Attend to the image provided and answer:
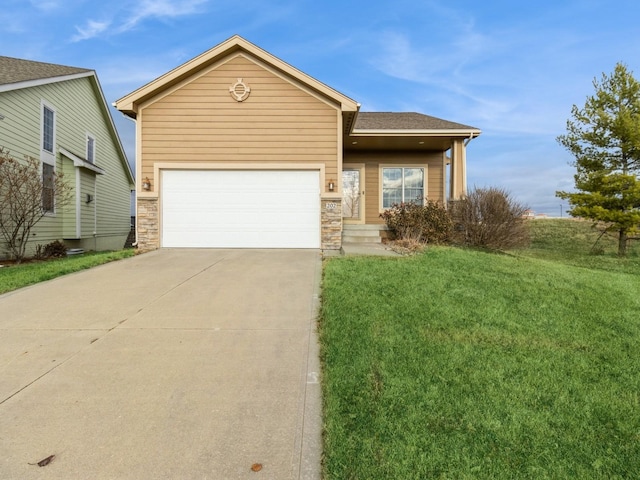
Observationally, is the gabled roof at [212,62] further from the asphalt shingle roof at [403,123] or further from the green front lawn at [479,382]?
the green front lawn at [479,382]

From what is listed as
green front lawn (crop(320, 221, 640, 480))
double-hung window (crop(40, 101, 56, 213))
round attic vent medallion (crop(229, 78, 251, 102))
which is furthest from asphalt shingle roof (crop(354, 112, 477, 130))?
double-hung window (crop(40, 101, 56, 213))

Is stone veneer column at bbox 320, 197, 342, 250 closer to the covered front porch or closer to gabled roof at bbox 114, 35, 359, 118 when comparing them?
gabled roof at bbox 114, 35, 359, 118

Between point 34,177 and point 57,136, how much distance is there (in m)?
3.87

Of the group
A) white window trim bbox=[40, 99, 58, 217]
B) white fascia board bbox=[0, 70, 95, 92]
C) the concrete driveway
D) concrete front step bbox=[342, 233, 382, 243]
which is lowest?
the concrete driveway

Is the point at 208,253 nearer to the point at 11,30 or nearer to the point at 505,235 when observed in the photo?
the point at 505,235

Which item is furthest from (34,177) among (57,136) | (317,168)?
(317,168)

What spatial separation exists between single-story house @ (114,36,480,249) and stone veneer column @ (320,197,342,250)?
1.1 inches

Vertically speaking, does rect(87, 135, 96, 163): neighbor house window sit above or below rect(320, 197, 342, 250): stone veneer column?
above

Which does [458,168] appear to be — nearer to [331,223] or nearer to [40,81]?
[331,223]

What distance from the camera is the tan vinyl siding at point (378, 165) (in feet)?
46.3

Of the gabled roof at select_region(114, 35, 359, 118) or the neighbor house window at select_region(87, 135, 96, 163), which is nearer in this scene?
the gabled roof at select_region(114, 35, 359, 118)

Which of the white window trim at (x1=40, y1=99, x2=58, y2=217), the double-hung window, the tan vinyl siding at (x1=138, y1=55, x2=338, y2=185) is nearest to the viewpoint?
the tan vinyl siding at (x1=138, y1=55, x2=338, y2=185)

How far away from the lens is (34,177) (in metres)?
11.3

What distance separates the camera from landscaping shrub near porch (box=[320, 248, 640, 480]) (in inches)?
78.7
